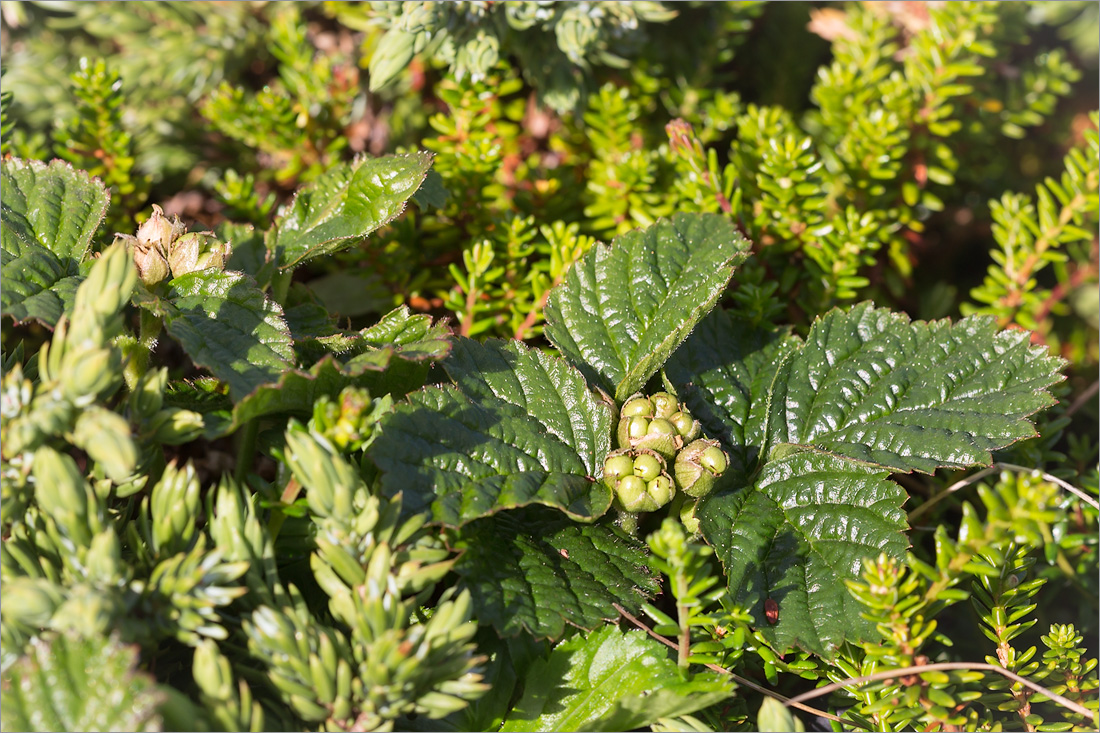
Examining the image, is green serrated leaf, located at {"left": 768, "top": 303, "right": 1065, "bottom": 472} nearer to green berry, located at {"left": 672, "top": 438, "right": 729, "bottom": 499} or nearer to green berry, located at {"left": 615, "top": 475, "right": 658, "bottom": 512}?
green berry, located at {"left": 672, "top": 438, "right": 729, "bottom": 499}

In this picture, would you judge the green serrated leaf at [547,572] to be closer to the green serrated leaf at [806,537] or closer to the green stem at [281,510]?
the green serrated leaf at [806,537]

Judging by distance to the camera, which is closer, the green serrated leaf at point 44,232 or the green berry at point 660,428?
the green serrated leaf at point 44,232

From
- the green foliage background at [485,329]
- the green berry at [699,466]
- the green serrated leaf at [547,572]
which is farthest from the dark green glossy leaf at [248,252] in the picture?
the green berry at [699,466]

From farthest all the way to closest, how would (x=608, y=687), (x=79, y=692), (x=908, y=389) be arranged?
(x=908, y=389) → (x=608, y=687) → (x=79, y=692)

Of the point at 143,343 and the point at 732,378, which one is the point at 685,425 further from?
the point at 143,343

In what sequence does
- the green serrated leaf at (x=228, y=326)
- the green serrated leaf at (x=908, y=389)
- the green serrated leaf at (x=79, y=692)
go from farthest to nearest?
the green serrated leaf at (x=908, y=389)
the green serrated leaf at (x=228, y=326)
the green serrated leaf at (x=79, y=692)

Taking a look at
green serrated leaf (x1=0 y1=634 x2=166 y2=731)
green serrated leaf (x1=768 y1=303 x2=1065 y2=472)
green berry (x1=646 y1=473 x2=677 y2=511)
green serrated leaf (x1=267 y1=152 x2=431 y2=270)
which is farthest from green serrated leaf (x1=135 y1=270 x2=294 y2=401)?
green serrated leaf (x1=768 y1=303 x2=1065 y2=472)

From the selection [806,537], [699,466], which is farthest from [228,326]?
[806,537]
